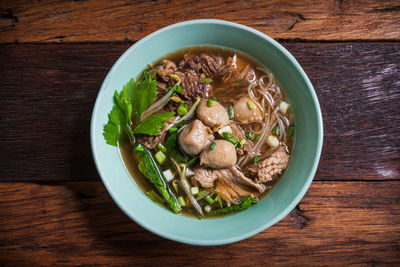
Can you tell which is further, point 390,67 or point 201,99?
point 390,67

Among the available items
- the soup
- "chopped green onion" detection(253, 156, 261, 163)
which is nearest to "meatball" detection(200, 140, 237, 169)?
the soup

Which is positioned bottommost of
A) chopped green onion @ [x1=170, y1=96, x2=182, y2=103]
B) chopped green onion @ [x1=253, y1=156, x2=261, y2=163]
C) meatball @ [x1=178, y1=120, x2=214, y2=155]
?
chopped green onion @ [x1=253, y1=156, x2=261, y2=163]

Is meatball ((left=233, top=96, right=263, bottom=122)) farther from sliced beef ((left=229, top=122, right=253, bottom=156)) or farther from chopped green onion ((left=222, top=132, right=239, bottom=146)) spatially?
chopped green onion ((left=222, top=132, right=239, bottom=146))

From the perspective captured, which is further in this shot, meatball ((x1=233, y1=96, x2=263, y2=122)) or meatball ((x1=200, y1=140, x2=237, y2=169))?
meatball ((x1=233, y1=96, x2=263, y2=122))

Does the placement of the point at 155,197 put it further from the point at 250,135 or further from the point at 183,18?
the point at 183,18

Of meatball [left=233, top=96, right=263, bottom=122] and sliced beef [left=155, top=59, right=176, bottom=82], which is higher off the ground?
sliced beef [left=155, top=59, right=176, bottom=82]

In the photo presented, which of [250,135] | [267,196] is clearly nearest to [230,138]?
[250,135]

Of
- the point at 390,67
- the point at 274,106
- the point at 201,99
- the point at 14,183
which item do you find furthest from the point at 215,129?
the point at 14,183

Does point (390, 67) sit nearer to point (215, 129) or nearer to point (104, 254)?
point (215, 129)
